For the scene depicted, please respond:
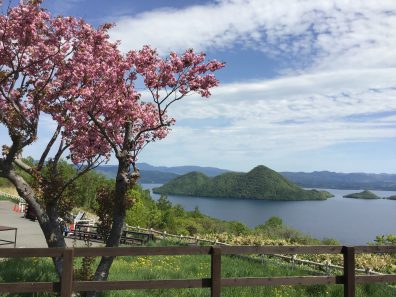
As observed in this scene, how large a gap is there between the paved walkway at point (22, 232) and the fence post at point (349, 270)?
813 inches

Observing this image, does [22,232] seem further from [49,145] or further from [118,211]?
[118,211]

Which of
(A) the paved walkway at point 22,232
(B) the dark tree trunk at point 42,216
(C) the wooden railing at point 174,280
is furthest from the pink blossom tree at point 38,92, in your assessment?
(A) the paved walkway at point 22,232

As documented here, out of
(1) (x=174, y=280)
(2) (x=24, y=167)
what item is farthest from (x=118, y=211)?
(1) (x=174, y=280)

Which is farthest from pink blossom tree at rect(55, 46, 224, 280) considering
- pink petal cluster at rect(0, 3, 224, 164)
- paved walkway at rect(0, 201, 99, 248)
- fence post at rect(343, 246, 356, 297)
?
paved walkway at rect(0, 201, 99, 248)

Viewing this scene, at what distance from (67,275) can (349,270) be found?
533cm

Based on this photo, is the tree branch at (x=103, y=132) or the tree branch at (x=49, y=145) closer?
the tree branch at (x=103, y=132)

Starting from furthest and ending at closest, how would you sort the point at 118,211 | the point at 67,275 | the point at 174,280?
the point at 118,211, the point at 174,280, the point at 67,275

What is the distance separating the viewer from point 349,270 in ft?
27.2

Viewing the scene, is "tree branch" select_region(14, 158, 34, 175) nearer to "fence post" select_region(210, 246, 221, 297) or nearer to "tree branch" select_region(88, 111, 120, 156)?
"tree branch" select_region(88, 111, 120, 156)

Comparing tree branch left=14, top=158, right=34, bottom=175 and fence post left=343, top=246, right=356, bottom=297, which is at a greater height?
tree branch left=14, top=158, right=34, bottom=175

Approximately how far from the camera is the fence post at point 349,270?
828 centimetres

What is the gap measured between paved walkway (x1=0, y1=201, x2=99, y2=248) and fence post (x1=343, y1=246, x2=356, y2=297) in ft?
67.7

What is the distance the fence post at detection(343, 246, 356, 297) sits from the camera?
828 cm

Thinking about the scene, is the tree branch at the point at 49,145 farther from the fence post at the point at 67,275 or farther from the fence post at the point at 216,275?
the fence post at the point at 216,275
